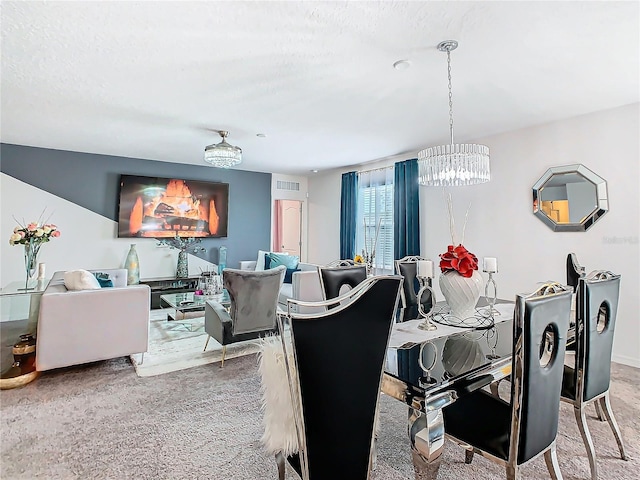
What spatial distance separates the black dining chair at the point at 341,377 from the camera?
1.11 metres

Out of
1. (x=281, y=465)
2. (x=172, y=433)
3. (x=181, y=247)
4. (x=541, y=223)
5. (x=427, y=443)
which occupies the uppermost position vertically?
(x=541, y=223)

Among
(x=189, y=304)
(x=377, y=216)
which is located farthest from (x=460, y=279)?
(x=377, y=216)

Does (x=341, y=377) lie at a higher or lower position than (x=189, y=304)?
higher

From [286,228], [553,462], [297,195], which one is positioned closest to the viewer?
[553,462]

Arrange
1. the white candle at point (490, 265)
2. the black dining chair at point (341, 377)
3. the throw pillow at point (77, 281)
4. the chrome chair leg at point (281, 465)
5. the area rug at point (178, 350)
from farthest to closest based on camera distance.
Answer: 1. the area rug at point (178, 350)
2. the throw pillow at point (77, 281)
3. the white candle at point (490, 265)
4. the chrome chair leg at point (281, 465)
5. the black dining chair at point (341, 377)

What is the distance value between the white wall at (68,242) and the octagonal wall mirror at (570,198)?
5704mm

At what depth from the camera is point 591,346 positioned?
1661 mm

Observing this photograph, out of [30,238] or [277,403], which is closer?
[277,403]

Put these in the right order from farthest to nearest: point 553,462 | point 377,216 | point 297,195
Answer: point 297,195
point 377,216
point 553,462

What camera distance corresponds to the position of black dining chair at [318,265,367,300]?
233 cm

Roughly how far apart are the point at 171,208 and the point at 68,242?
159 cm

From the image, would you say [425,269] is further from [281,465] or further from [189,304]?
[189,304]

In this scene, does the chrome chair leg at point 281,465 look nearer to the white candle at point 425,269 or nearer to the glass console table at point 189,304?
the white candle at point 425,269

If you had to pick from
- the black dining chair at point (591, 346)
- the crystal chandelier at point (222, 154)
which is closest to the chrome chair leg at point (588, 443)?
the black dining chair at point (591, 346)
